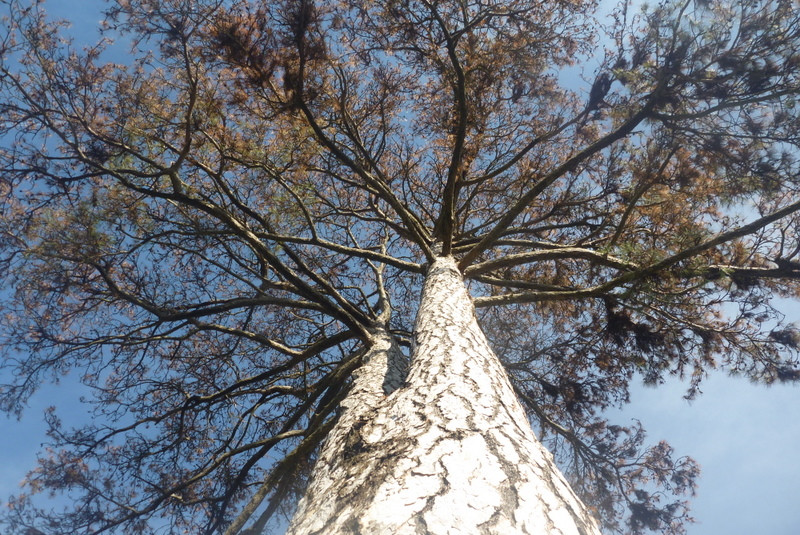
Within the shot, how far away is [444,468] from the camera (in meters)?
1.42

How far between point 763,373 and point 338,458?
4650mm

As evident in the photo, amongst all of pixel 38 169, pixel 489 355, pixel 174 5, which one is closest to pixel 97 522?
pixel 38 169

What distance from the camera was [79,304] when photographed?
5027 millimetres

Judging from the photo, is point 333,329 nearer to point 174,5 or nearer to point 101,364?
point 101,364

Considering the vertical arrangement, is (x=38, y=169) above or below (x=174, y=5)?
below

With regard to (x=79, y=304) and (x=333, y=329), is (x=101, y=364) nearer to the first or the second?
(x=79, y=304)

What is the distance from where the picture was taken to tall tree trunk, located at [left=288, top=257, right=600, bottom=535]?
124cm

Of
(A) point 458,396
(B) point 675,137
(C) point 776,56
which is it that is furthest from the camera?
(B) point 675,137

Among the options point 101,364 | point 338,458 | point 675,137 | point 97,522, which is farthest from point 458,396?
point 101,364

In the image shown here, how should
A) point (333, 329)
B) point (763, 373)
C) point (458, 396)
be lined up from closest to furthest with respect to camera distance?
point (458, 396) → point (763, 373) → point (333, 329)

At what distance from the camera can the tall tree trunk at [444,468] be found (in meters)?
1.24

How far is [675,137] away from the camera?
3.95 m

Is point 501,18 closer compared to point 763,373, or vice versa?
point 763,373

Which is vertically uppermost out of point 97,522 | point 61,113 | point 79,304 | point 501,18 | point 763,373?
point 501,18
